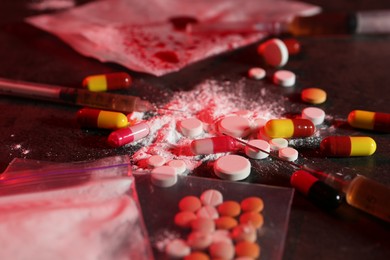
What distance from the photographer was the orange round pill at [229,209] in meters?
0.79

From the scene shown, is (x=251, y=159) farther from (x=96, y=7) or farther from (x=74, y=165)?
(x=96, y=7)

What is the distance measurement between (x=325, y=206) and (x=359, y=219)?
58mm

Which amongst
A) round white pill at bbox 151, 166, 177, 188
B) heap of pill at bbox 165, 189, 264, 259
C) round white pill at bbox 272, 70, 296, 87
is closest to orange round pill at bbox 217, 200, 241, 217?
heap of pill at bbox 165, 189, 264, 259

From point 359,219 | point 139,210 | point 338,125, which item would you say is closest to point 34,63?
point 139,210

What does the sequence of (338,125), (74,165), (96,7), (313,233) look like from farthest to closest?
(96,7) < (338,125) < (74,165) < (313,233)

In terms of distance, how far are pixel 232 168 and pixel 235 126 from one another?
14 cm

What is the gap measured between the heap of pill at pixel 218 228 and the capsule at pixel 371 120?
340mm

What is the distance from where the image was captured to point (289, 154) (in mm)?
930

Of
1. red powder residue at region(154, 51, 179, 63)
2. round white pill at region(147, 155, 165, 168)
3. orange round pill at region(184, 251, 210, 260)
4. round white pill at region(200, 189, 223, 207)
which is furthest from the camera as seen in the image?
red powder residue at region(154, 51, 179, 63)

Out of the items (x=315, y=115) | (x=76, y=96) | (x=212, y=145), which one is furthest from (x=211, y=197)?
(x=76, y=96)

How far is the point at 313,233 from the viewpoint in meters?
0.78

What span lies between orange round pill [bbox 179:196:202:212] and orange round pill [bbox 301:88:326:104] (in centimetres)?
43

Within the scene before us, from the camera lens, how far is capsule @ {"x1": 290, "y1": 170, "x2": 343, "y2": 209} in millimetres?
810

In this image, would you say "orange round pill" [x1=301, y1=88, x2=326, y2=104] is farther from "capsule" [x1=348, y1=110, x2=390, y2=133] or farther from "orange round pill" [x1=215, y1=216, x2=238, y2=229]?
"orange round pill" [x1=215, y1=216, x2=238, y2=229]
